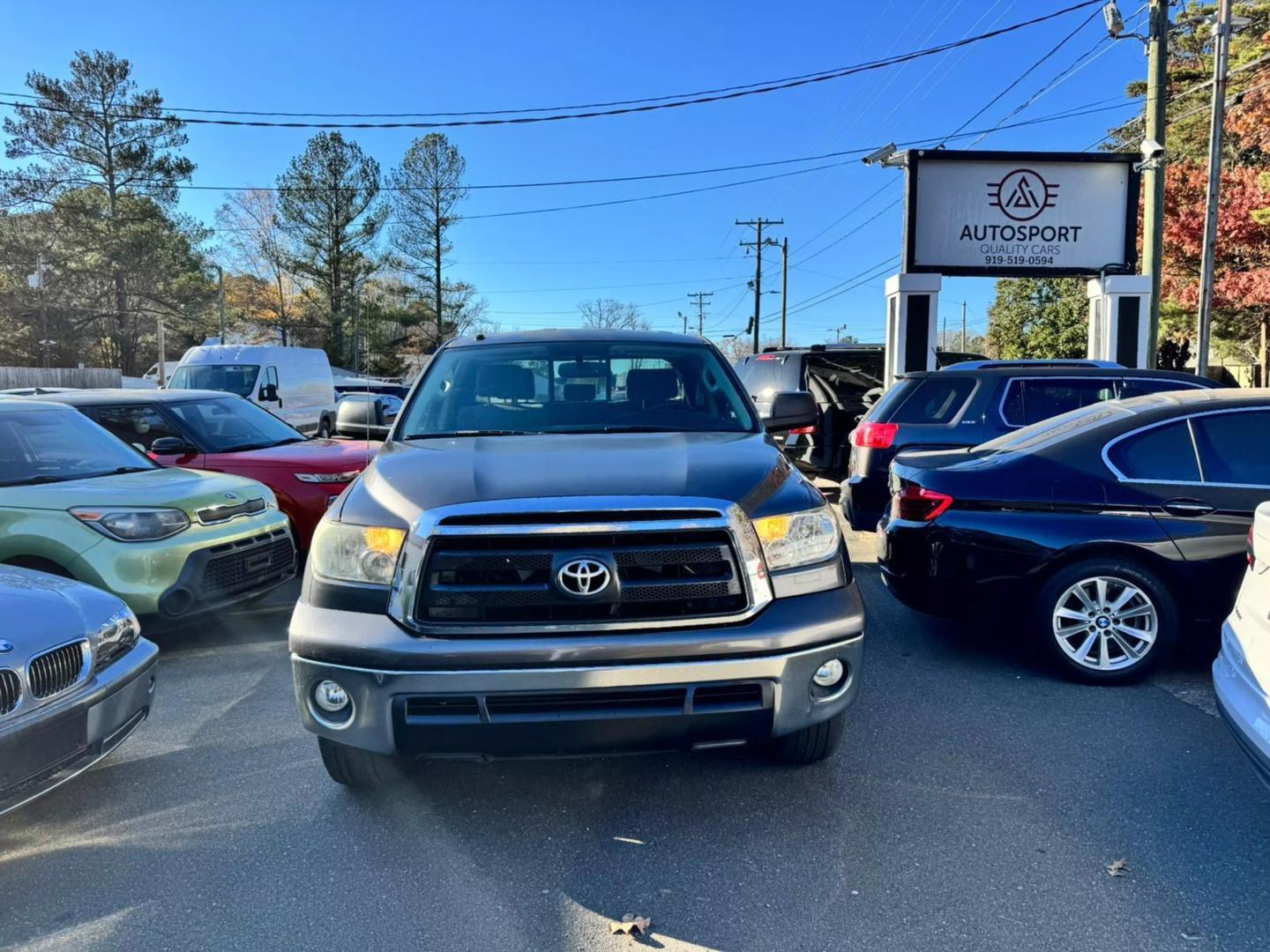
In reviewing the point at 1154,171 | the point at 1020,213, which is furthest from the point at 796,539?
the point at 1154,171

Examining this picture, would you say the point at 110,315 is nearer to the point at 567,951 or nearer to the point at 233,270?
the point at 233,270

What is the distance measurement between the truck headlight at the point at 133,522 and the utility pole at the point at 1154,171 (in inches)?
531

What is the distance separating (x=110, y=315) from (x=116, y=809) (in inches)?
1968

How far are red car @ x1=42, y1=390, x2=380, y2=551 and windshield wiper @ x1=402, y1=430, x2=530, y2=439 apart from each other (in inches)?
122

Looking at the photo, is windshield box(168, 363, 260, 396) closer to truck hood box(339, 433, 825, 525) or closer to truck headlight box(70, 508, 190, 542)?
truck headlight box(70, 508, 190, 542)

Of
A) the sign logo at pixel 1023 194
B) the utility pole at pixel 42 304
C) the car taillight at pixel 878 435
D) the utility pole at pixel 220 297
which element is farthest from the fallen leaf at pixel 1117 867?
the utility pole at pixel 42 304

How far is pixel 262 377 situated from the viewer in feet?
53.2

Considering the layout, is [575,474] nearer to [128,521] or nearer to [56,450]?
[128,521]

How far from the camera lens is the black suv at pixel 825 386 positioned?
33.7 ft

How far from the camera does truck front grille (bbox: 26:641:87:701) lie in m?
2.88

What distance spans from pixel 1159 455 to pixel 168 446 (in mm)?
6685

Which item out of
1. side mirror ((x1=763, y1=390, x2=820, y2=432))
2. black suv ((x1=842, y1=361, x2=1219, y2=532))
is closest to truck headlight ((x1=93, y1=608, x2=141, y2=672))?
side mirror ((x1=763, y1=390, x2=820, y2=432))

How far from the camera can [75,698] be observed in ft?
9.94

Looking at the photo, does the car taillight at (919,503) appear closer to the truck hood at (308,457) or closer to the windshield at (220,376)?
the truck hood at (308,457)
